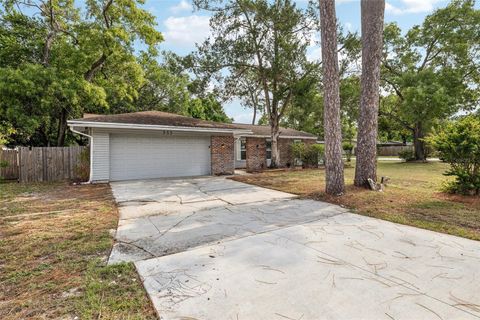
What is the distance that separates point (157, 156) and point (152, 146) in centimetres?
52

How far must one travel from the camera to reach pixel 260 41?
14.0m

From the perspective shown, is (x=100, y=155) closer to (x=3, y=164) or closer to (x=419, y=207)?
(x=3, y=164)

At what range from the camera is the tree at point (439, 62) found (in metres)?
16.7

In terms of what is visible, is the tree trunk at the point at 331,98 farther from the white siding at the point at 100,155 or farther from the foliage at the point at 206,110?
the foliage at the point at 206,110

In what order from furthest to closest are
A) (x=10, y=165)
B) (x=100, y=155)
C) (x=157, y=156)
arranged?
(x=157, y=156)
(x=10, y=165)
(x=100, y=155)

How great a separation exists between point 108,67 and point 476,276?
19.5m

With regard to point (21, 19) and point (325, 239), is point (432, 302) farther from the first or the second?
point (21, 19)

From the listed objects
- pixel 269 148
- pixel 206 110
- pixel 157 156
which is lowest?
pixel 157 156

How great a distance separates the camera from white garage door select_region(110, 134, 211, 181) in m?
11.1

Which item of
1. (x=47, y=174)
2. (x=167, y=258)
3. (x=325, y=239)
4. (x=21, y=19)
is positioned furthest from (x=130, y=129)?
(x=21, y=19)

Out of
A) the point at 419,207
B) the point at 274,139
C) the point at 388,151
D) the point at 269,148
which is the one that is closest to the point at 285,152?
the point at 269,148

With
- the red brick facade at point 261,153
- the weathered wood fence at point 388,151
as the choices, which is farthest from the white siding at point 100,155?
the weathered wood fence at point 388,151

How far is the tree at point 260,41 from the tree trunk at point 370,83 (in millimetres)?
6188

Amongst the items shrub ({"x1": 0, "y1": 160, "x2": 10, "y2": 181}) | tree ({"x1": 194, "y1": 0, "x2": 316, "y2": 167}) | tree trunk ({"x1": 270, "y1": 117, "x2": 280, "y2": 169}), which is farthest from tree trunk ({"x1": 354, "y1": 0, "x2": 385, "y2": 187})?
shrub ({"x1": 0, "y1": 160, "x2": 10, "y2": 181})
